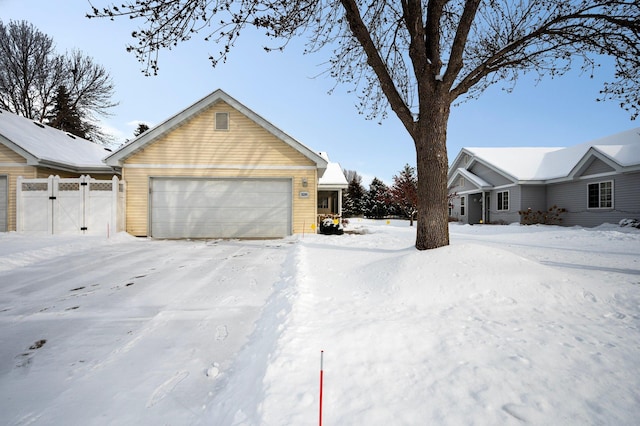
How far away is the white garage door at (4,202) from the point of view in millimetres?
11609

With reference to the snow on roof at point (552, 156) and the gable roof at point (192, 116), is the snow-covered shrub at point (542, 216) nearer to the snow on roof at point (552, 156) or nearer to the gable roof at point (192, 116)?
the snow on roof at point (552, 156)

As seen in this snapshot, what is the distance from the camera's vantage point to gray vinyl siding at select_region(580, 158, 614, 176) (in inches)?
574

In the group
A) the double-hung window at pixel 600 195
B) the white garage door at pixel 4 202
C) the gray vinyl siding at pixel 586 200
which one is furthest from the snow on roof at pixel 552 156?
the white garage door at pixel 4 202

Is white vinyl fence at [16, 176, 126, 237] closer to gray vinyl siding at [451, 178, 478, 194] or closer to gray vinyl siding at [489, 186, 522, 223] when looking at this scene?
gray vinyl siding at [489, 186, 522, 223]

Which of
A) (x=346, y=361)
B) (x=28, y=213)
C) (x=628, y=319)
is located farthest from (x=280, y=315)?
(x=28, y=213)

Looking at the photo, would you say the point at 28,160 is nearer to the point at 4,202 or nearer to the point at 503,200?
the point at 4,202

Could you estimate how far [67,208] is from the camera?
10.5 meters

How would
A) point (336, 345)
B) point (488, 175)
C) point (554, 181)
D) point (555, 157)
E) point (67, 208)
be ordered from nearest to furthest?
point (336, 345), point (67, 208), point (554, 181), point (555, 157), point (488, 175)

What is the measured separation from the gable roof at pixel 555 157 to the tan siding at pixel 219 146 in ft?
49.8

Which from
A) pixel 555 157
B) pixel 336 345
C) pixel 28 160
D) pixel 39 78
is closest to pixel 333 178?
pixel 28 160

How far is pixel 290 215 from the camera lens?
1160 centimetres

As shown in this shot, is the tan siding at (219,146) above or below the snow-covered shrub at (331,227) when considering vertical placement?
above

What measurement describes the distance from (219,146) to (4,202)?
369 inches

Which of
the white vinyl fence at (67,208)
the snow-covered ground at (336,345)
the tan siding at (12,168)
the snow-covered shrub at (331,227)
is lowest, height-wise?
the snow-covered ground at (336,345)
